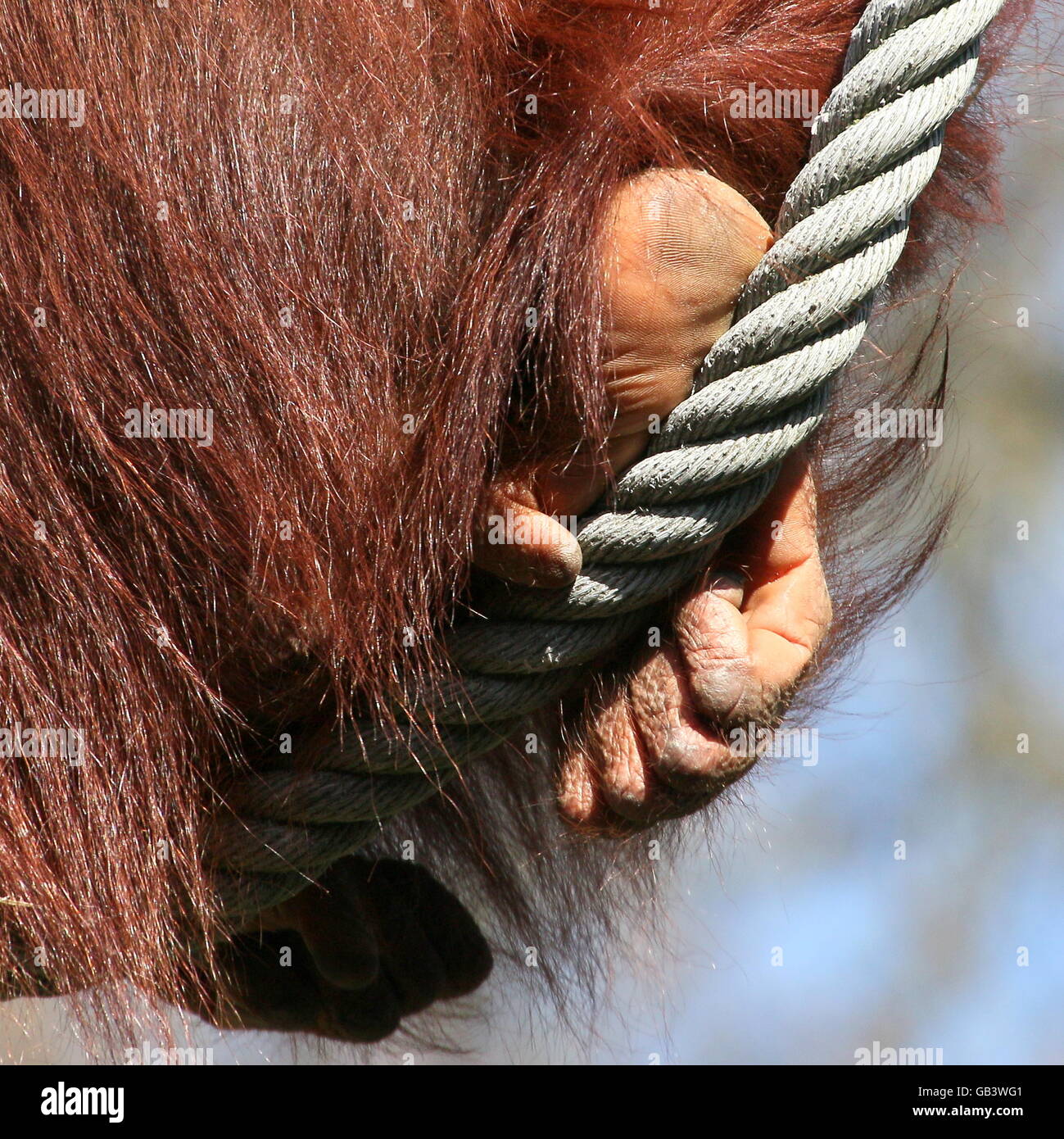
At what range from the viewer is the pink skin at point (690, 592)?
2.40 feet

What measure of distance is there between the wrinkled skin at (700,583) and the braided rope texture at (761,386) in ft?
0.06

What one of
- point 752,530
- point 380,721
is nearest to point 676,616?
point 752,530

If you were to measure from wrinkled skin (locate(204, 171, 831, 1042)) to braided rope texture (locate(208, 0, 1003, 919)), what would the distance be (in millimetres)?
19

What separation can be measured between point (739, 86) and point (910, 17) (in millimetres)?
101

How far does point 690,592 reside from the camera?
0.78 metres

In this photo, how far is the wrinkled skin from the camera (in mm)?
732

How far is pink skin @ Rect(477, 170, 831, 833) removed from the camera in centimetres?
73

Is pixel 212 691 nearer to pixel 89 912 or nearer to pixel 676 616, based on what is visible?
pixel 89 912

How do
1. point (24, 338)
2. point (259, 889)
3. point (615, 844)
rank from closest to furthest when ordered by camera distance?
1. point (24, 338)
2. point (259, 889)
3. point (615, 844)

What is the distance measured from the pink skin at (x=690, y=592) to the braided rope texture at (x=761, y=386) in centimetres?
2

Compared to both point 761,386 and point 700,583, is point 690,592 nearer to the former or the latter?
point 700,583

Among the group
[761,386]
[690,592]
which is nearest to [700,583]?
[690,592]

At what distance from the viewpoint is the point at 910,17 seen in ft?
2.48

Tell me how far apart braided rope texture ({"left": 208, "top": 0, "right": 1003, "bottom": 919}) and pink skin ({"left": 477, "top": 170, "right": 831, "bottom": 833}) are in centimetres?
2
